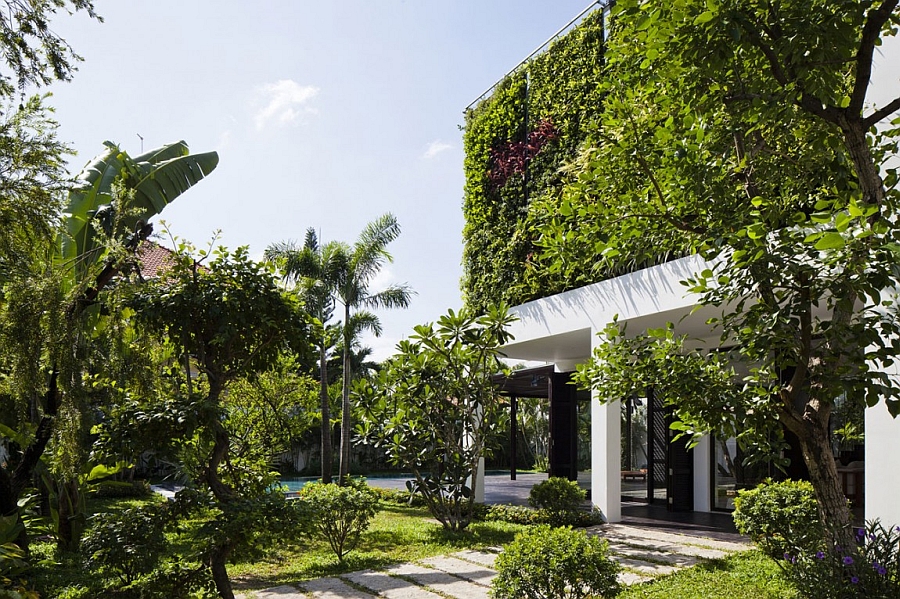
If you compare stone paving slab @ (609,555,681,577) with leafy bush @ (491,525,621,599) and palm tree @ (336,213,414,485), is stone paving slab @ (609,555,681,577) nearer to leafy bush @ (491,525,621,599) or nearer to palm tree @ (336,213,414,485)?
Result: leafy bush @ (491,525,621,599)

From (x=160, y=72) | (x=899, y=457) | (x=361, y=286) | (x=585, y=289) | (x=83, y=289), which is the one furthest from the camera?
(x=361, y=286)

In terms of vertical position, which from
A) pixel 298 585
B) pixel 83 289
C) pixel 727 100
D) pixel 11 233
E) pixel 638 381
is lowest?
pixel 298 585

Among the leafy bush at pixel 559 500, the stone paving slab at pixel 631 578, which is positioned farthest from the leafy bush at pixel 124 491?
the stone paving slab at pixel 631 578

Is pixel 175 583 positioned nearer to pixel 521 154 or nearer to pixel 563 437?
pixel 563 437

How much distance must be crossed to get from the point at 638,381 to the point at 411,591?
3.64 metres

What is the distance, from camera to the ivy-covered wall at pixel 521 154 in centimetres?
1342

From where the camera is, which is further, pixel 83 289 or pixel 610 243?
pixel 83 289

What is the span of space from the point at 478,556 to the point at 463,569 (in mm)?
822

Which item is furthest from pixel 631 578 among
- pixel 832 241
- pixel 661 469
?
pixel 661 469

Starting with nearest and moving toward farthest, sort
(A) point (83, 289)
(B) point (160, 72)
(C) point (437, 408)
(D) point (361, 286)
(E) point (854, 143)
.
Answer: (E) point (854, 143) < (A) point (83, 289) < (B) point (160, 72) < (C) point (437, 408) < (D) point (361, 286)

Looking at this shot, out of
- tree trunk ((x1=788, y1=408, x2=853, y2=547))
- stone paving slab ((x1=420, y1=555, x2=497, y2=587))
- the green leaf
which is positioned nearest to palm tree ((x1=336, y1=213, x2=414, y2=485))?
stone paving slab ((x1=420, y1=555, x2=497, y2=587))

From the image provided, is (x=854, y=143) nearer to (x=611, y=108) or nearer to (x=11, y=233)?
(x=611, y=108)

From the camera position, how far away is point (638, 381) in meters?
4.68

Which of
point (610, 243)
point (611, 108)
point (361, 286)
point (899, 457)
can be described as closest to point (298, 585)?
point (610, 243)
